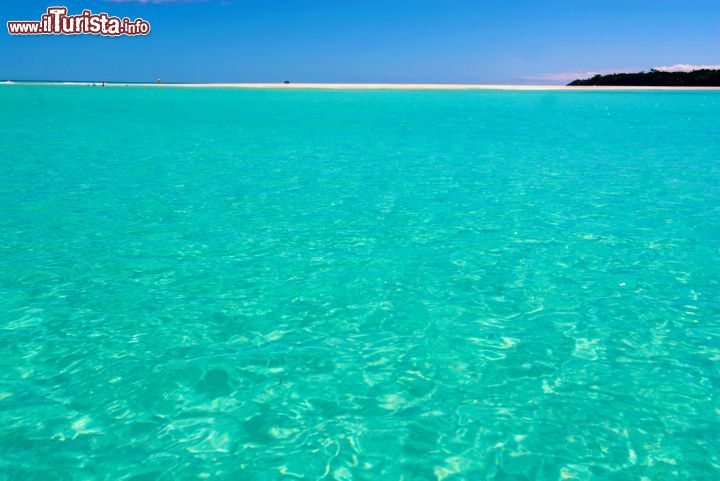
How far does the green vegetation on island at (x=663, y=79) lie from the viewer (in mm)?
151625

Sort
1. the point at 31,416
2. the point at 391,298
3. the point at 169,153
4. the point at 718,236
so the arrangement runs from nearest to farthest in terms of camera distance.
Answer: the point at 31,416, the point at 391,298, the point at 718,236, the point at 169,153

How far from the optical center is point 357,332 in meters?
7.21

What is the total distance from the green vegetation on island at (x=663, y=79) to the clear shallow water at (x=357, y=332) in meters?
166

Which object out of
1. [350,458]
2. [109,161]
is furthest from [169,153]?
[350,458]

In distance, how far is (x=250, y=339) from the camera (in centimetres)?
694

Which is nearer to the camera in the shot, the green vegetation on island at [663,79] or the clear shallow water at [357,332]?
the clear shallow water at [357,332]

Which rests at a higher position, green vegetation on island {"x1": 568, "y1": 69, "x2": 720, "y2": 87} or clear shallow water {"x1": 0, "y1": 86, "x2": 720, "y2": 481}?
green vegetation on island {"x1": 568, "y1": 69, "x2": 720, "y2": 87}

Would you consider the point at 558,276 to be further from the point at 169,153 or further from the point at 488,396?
the point at 169,153

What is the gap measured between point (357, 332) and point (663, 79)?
619ft

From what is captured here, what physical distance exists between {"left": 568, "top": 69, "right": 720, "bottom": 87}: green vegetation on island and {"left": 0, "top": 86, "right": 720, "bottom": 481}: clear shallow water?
166 metres

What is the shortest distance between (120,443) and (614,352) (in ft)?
18.2

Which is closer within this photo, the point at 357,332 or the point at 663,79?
the point at 357,332

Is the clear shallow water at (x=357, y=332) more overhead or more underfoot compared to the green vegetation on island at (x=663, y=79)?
more underfoot

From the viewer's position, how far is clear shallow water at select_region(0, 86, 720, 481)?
5.01m
